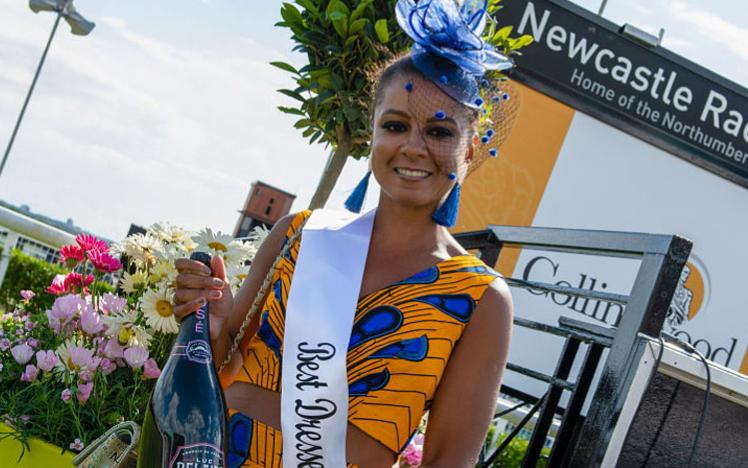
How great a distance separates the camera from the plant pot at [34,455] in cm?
201

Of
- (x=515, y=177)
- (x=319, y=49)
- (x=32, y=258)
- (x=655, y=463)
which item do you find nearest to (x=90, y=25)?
(x=32, y=258)

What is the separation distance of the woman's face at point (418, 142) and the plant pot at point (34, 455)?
99 cm

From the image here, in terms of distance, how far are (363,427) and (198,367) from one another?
34 centimetres

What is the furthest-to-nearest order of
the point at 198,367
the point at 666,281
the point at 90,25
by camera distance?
the point at 90,25
the point at 666,281
the point at 198,367

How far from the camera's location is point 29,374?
2172 millimetres

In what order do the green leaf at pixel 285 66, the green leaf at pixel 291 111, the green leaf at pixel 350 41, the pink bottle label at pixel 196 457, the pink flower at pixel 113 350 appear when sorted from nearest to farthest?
the pink bottle label at pixel 196 457, the pink flower at pixel 113 350, the green leaf at pixel 350 41, the green leaf at pixel 285 66, the green leaf at pixel 291 111

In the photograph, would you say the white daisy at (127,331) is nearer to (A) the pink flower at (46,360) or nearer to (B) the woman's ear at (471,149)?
(A) the pink flower at (46,360)

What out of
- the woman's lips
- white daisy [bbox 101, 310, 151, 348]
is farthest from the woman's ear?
white daisy [bbox 101, 310, 151, 348]

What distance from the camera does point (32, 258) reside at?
11.1 m

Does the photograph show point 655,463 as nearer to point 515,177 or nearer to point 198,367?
point 198,367

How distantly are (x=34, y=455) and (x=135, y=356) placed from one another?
1.07ft

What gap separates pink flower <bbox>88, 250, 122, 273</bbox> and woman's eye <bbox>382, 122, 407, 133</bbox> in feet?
3.56

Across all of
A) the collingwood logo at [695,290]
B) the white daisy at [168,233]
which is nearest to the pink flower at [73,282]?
the white daisy at [168,233]

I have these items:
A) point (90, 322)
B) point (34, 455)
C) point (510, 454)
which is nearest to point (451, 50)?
point (90, 322)
